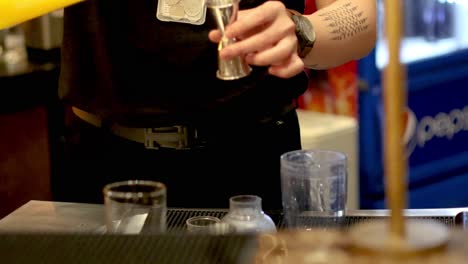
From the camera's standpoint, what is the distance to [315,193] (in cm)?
155

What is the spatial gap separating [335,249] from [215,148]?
3.97 feet

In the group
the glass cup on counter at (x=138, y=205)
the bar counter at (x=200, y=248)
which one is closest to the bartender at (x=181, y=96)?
the glass cup on counter at (x=138, y=205)

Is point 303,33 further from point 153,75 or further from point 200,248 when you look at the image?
point 200,248

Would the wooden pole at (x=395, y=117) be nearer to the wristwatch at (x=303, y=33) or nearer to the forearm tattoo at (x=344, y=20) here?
the wristwatch at (x=303, y=33)

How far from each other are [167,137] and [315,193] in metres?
0.36

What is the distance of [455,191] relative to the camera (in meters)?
3.95

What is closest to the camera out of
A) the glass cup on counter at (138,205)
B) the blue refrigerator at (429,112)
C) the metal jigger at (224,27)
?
the glass cup on counter at (138,205)

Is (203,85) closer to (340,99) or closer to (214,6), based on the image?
(214,6)

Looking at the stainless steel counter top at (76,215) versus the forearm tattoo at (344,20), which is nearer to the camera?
the stainless steel counter top at (76,215)

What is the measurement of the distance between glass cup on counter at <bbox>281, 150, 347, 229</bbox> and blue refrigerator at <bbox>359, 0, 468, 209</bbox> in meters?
2.03

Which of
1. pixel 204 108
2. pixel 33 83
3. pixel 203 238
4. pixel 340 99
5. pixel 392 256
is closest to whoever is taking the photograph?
pixel 392 256

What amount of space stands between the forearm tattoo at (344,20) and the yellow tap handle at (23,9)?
562 mm

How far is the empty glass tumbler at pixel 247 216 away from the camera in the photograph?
57.9 inches

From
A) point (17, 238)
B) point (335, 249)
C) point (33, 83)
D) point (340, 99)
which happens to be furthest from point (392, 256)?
point (340, 99)
